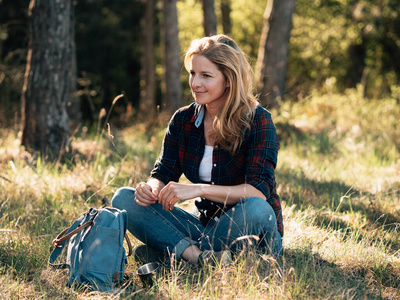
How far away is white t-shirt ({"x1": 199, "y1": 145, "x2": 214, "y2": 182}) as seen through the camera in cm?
304

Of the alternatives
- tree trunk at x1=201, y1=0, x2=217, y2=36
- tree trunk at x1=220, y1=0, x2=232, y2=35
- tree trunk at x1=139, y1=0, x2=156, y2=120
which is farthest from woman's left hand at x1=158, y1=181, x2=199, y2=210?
tree trunk at x1=220, y1=0, x2=232, y2=35

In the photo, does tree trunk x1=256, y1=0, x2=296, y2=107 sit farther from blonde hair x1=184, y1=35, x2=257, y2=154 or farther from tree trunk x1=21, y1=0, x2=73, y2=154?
blonde hair x1=184, y1=35, x2=257, y2=154

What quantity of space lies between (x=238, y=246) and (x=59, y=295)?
1070 millimetres

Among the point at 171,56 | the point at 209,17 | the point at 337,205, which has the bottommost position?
the point at 337,205

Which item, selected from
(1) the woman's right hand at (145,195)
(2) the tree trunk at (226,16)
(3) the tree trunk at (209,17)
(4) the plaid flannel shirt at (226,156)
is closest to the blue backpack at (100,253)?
(1) the woman's right hand at (145,195)

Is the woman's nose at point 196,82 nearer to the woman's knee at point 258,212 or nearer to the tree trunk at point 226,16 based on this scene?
the woman's knee at point 258,212

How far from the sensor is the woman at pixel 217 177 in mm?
2736

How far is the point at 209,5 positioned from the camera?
975 centimetres

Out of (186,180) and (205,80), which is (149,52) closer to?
(186,180)

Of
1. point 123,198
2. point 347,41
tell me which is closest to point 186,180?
point 123,198

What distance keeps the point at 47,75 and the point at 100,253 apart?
323 centimetres

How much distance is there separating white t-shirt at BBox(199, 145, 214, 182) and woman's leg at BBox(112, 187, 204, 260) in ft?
0.97

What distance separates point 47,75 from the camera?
5.20 meters

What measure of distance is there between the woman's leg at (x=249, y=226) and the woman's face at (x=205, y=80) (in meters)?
0.71
